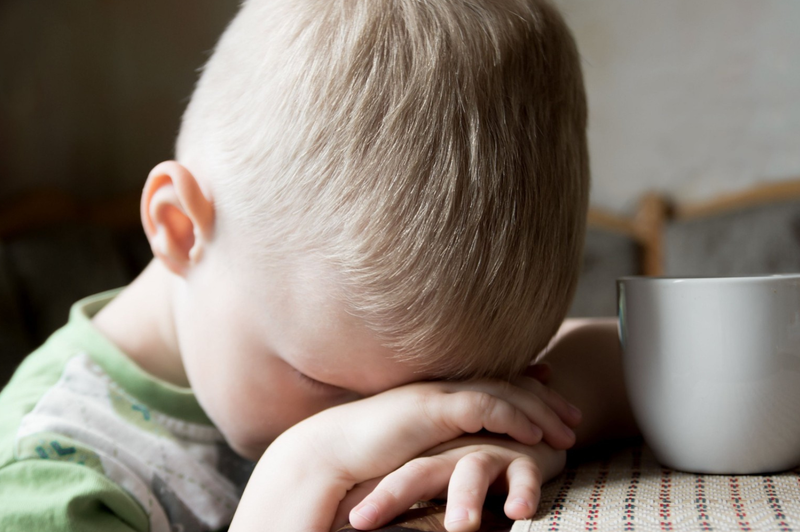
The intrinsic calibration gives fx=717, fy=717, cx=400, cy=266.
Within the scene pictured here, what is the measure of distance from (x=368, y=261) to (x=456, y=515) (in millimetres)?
201

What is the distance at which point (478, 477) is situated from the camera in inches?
19.3

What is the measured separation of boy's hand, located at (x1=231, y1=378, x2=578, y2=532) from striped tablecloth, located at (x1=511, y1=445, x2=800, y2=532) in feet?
0.24

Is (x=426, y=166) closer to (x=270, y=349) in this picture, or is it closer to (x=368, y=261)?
(x=368, y=261)

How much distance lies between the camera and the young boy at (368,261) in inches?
21.1

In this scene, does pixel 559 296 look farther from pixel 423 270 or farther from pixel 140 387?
pixel 140 387

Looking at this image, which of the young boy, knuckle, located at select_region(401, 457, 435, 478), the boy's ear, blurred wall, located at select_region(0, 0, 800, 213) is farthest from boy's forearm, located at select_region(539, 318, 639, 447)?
blurred wall, located at select_region(0, 0, 800, 213)

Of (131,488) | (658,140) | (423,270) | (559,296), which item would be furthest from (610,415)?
(658,140)

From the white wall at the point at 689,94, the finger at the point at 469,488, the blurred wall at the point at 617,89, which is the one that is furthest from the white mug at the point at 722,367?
the white wall at the point at 689,94

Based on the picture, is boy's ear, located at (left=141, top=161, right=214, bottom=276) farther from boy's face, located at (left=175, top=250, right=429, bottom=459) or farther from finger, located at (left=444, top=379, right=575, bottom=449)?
finger, located at (left=444, top=379, right=575, bottom=449)

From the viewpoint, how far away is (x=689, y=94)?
9.32 ft

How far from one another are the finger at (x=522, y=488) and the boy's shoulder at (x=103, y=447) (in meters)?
0.35

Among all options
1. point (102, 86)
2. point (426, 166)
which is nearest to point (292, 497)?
point (426, 166)

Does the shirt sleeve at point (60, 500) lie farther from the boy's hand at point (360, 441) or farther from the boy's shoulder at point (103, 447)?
the boy's hand at point (360, 441)

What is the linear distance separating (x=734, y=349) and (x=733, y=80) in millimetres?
2641
